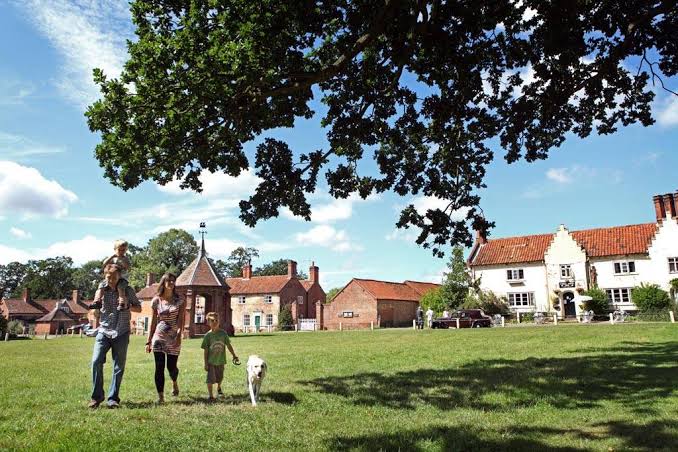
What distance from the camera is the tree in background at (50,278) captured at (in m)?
116

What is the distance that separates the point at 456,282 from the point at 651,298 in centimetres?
1684

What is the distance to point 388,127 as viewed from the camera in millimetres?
13438

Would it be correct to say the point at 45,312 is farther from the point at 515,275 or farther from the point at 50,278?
the point at 515,275

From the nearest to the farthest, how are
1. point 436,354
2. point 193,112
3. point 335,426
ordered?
point 335,426 < point 193,112 < point 436,354

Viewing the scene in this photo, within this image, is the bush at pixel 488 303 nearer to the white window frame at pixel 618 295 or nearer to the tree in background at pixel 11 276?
the white window frame at pixel 618 295

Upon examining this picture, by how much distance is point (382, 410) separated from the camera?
25.8ft

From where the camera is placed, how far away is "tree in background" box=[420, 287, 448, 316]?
5066 cm

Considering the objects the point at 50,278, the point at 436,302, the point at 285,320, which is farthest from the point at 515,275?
the point at 50,278

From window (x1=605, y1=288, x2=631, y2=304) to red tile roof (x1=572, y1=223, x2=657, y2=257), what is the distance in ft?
11.4

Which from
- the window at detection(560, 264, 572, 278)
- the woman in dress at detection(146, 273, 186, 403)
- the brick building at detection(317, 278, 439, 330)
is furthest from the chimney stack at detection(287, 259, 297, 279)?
the woman in dress at detection(146, 273, 186, 403)

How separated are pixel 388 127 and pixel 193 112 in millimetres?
5557

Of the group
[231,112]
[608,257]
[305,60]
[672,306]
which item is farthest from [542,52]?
[608,257]

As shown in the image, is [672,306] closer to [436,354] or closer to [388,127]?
[436,354]

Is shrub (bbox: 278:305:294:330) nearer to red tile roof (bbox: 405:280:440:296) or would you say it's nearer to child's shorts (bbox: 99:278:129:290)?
red tile roof (bbox: 405:280:440:296)
